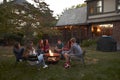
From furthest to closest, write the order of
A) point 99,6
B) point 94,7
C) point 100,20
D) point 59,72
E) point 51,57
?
point 94,7
point 99,6
point 100,20
point 51,57
point 59,72

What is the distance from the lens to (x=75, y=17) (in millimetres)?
35188

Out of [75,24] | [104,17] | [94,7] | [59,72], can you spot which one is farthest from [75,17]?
[59,72]

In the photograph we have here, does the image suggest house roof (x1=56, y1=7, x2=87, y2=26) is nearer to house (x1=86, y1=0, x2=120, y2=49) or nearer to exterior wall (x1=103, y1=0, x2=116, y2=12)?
house (x1=86, y1=0, x2=120, y2=49)

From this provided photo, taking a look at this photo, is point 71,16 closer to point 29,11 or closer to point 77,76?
point 29,11

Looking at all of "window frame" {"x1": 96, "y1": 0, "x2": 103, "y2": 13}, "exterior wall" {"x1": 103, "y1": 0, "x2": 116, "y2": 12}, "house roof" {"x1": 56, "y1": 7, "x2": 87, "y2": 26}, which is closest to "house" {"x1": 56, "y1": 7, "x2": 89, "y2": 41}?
"house roof" {"x1": 56, "y1": 7, "x2": 87, "y2": 26}

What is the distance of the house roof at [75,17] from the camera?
33.2 meters

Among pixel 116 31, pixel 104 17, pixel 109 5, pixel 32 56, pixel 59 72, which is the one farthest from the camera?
pixel 104 17

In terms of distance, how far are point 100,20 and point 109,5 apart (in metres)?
2.13

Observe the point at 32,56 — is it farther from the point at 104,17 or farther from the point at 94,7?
the point at 94,7

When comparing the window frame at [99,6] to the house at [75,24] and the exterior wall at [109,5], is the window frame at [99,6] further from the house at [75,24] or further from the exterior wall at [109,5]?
the house at [75,24]

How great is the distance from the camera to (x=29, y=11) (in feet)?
47.9

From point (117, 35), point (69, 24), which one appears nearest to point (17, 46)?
point (117, 35)

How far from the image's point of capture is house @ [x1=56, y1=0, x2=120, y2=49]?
26609mm

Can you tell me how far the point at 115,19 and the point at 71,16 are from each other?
1109 cm
